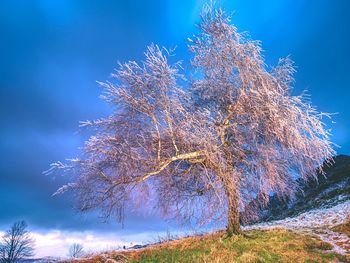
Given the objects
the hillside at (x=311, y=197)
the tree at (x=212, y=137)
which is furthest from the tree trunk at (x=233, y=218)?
the hillside at (x=311, y=197)

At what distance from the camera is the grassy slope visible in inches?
423

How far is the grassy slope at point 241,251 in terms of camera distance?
1075 cm

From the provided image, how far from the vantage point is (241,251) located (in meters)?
11.8

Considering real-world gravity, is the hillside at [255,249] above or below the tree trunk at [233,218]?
below

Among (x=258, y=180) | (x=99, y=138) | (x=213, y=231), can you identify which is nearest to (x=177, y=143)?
(x=99, y=138)

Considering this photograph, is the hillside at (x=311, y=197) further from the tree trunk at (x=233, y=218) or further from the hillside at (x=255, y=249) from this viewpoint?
the tree trunk at (x=233, y=218)

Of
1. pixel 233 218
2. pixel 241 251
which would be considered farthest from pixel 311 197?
pixel 241 251

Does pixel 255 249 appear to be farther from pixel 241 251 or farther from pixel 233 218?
pixel 233 218

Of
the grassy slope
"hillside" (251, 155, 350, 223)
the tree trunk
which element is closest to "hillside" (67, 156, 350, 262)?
the grassy slope

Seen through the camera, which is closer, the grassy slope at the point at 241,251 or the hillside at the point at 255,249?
the grassy slope at the point at 241,251

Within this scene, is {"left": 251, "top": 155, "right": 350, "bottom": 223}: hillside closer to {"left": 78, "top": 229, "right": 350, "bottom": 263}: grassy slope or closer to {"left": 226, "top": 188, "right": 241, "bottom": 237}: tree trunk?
{"left": 226, "top": 188, "right": 241, "bottom": 237}: tree trunk

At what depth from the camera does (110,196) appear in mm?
13414

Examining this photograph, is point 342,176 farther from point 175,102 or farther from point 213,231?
point 175,102

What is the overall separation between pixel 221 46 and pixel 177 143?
528 centimetres
